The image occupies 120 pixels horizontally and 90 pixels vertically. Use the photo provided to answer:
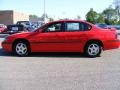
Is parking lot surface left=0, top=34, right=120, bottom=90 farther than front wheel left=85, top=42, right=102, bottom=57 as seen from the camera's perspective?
No

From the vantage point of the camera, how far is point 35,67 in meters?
9.36

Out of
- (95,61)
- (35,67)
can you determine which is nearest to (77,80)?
(35,67)

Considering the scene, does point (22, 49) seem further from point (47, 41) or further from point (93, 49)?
point (93, 49)

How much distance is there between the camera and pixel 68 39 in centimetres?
1163

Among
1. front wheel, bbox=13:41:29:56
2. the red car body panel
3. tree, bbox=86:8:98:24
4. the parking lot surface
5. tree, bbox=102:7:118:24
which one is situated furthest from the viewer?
tree, bbox=102:7:118:24

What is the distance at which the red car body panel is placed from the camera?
38.1 ft

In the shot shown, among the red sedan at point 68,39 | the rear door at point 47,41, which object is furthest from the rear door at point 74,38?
the rear door at point 47,41

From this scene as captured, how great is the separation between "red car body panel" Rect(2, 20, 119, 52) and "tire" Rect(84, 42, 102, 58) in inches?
6.6

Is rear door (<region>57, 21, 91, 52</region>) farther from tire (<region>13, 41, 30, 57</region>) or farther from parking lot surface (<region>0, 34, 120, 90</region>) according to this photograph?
tire (<region>13, 41, 30, 57</region>)

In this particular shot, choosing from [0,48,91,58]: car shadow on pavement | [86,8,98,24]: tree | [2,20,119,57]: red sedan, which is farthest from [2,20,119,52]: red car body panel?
[86,8,98,24]: tree

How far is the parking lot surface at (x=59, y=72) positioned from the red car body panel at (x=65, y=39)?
0.35 meters

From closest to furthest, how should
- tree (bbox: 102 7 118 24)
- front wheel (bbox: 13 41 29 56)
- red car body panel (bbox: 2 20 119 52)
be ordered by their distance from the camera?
red car body panel (bbox: 2 20 119 52), front wheel (bbox: 13 41 29 56), tree (bbox: 102 7 118 24)

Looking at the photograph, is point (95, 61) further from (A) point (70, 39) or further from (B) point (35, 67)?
(B) point (35, 67)

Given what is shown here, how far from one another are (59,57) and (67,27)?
1.19 m
